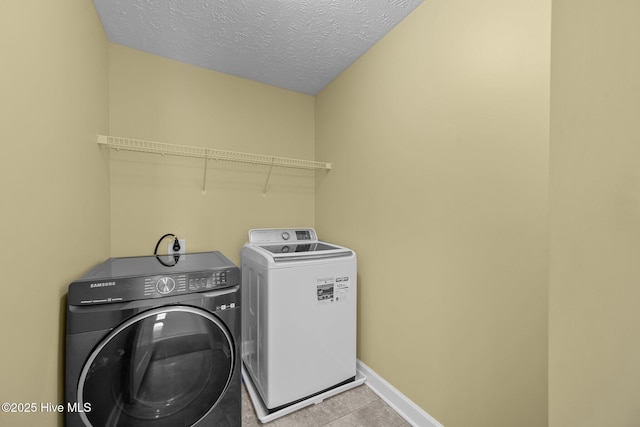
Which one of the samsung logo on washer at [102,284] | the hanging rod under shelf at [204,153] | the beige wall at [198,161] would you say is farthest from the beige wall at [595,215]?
the beige wall at [198,161]

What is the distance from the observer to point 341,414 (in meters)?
1.54

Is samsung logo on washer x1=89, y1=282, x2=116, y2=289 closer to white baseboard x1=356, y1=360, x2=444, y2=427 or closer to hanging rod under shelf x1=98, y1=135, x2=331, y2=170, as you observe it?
hanging rod under shelf x1=98, y1=135, x2=331, y2=170

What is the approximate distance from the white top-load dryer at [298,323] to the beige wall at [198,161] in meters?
0.53

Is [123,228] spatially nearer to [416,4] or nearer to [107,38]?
[107,38]

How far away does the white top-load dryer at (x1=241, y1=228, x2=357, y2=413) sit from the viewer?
4.93ft

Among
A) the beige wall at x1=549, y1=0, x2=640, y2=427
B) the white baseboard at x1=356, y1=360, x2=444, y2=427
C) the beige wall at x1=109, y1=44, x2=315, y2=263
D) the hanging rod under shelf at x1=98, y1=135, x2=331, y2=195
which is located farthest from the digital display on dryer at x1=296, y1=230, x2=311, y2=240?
the beige wall at x1=549, y1=0, x2=640, y2=427

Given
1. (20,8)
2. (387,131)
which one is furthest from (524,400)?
(20,8)

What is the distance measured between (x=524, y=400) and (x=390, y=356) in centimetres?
78

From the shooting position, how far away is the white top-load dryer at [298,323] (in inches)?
59.2

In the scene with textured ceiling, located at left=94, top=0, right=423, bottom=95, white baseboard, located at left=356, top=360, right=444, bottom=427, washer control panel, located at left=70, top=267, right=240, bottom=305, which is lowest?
white baseboard, located at left=356, top=360, right=444, bottom=427

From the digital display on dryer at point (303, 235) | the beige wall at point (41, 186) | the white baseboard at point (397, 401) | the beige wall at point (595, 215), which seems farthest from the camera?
the digital display on dryer at point (303, 235)

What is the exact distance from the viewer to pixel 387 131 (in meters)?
1.70

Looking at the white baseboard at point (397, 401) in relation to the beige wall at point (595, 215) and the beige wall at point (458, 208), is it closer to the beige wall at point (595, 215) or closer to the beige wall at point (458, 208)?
the beige wall at point (458, 208)

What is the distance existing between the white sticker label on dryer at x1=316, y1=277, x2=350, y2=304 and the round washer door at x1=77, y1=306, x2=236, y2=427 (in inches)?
24.1
